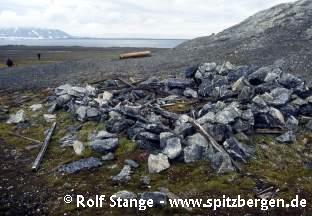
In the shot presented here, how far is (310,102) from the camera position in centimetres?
2033

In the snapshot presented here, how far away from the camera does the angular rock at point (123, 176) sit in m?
15.2

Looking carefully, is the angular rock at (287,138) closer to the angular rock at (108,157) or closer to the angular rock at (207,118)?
the angular rock at (207,118)

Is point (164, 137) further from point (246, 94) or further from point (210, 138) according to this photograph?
point (246, 94)

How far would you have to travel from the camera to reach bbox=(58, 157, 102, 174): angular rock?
1623 cm

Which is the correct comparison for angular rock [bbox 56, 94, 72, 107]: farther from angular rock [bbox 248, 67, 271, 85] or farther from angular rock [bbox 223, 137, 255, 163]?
angular rock [bbox 223, 137, 255, 163]

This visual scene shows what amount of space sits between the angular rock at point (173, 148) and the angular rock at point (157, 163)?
0.94ft

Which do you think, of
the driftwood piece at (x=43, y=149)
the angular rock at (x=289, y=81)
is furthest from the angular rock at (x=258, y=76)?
the driftwood piece at (x=43, y=149)

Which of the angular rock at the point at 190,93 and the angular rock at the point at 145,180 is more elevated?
the angular rock at the point at 190,93

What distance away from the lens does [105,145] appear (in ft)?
58.2

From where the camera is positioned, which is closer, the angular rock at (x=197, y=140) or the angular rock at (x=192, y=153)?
the angular rock at (x=192, y=153)

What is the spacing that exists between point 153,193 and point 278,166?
20.2 ft

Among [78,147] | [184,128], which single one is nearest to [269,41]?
[184,128]

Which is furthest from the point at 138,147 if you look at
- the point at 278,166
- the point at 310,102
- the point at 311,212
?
the point at 310,102

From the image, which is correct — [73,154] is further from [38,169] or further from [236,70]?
[236,70]
